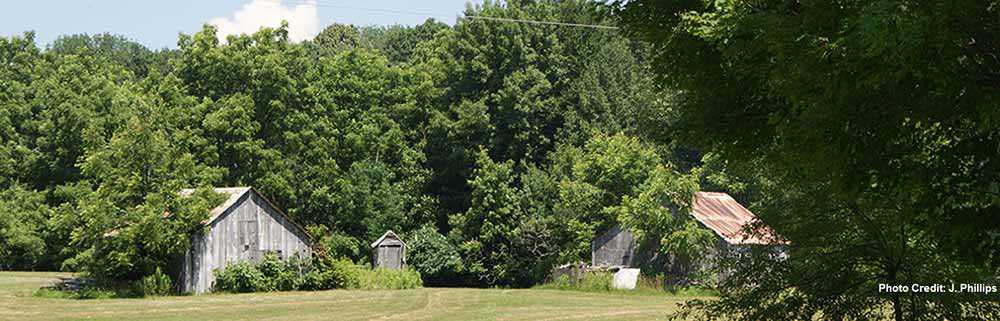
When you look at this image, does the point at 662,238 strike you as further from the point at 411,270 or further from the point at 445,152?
the point at 445,152

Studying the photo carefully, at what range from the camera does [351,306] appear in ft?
106

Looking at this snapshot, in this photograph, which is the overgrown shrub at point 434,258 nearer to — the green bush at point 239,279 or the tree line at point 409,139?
the tree line at point 409,139

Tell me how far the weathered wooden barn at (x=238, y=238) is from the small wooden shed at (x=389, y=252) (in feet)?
14.9

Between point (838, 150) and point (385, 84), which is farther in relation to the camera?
point (385, 84)

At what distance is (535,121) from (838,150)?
1788 inches

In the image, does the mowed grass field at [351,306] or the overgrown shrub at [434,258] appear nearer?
the mowed grass field at [351,306]

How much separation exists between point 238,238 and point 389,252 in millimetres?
8627

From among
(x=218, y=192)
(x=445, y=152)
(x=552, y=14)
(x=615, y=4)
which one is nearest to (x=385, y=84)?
(x=445, y=152)

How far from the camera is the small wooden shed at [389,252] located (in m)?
48.3

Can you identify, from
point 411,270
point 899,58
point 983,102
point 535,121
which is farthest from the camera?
point 535,121

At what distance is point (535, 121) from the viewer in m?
54.3

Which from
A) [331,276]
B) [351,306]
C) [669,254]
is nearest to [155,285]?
[331,276]
